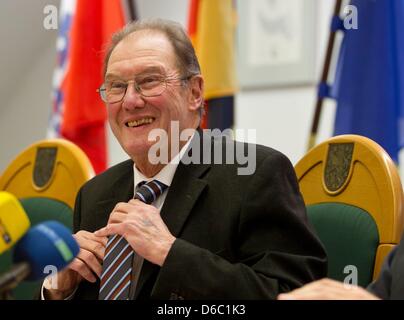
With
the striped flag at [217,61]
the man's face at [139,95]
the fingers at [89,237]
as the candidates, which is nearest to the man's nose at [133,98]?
the man's face at [139,95]

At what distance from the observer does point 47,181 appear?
248 centimetres

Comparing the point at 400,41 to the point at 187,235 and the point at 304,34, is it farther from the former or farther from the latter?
the point at 187,235

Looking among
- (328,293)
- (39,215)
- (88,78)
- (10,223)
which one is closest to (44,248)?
(10,223)

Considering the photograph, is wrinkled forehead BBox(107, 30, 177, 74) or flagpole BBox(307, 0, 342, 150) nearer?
wrinkled forehead BBox(107, 30, 177, 74)

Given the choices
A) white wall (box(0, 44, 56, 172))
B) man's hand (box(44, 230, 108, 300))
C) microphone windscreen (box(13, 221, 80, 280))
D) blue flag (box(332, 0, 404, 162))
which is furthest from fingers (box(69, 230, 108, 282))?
white wall (box(0, 44, 56, 172))

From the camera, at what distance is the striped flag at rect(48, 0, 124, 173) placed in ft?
11.3

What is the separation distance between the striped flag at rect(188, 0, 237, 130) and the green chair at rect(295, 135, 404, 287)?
143cm

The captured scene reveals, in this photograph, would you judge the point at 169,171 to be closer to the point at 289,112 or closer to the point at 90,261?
the point at 90,261

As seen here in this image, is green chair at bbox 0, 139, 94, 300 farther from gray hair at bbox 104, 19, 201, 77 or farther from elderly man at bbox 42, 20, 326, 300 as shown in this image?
gray hair at bbox 104, 19, 201, 77

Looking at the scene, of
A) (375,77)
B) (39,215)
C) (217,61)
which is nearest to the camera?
(39,215)

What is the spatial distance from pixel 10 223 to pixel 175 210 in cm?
71

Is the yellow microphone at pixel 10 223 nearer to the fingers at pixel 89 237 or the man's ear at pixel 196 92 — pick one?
the fingers at pixel 89 237

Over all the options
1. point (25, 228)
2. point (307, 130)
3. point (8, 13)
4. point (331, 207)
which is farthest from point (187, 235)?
point (8, 13)

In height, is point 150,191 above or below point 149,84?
below
